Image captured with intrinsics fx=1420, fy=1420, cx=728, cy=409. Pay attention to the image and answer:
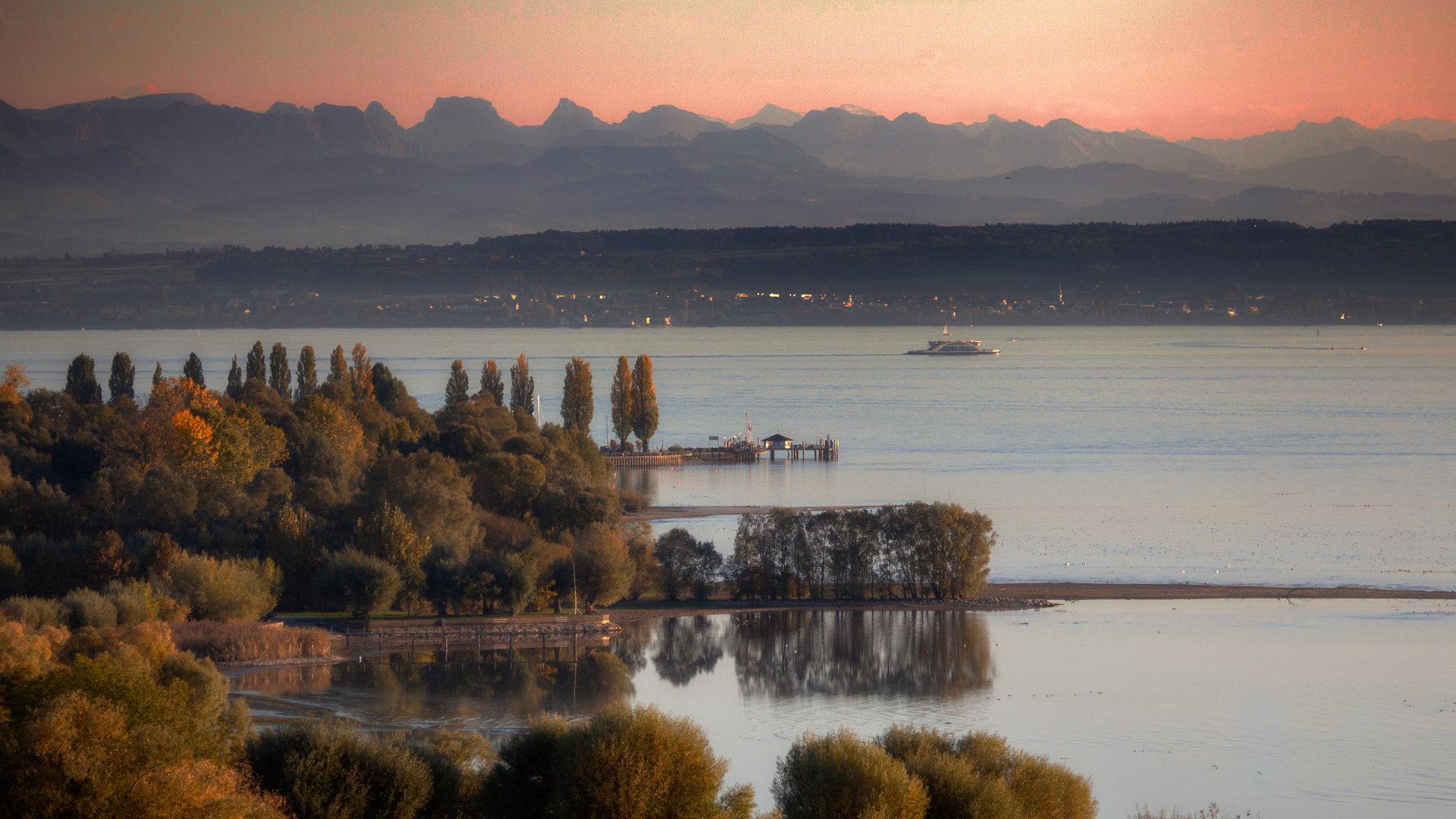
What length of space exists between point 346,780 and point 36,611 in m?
16.6

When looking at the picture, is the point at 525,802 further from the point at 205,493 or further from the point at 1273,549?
the point at 1273,549

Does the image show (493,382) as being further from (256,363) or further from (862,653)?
(862,653)

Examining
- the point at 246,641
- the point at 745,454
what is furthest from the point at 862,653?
the point at 745,454

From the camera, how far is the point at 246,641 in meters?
33.8

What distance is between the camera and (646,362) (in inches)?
3442

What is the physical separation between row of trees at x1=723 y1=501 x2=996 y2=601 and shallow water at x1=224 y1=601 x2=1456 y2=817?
191cm

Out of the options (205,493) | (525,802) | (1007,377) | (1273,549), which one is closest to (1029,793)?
(525,802)

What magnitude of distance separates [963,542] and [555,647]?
1340 centimetres

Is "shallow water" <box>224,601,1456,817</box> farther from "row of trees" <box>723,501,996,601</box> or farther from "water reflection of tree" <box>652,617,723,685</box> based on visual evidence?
"row of trees" <box>723,501,996,601</box>

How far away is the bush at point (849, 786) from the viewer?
16.6 metres

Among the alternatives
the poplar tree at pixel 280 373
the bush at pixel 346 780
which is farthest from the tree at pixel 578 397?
the bush at pixel 346 780

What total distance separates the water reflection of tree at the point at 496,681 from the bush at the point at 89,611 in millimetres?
5084

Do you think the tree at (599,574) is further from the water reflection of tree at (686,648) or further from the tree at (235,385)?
the tree at (235,385)

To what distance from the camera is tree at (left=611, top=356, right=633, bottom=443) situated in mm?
87688
